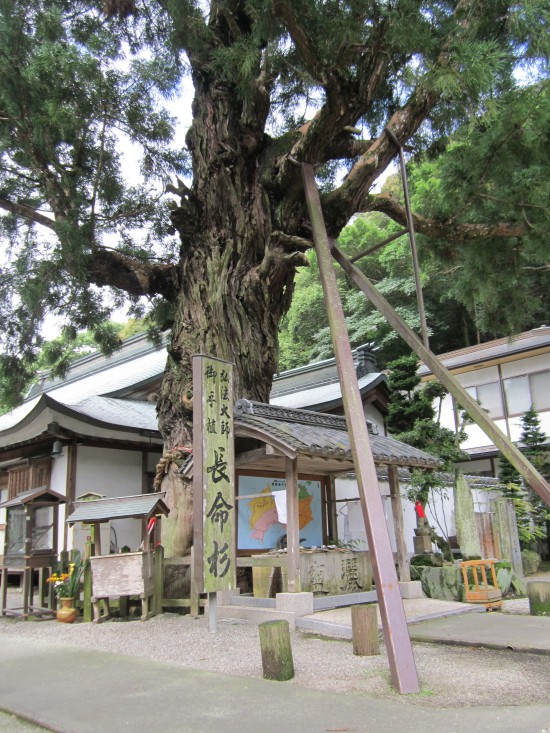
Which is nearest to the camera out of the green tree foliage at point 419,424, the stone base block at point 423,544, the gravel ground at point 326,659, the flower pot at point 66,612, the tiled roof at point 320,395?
the gravel ground at point 326,659

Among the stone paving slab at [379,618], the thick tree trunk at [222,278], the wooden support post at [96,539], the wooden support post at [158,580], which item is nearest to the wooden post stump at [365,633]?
the stone paving slab at [379,618]

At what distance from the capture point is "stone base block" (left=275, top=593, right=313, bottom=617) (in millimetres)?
7227

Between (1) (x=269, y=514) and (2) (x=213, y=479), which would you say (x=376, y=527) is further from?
(1) (x=269, y=514)

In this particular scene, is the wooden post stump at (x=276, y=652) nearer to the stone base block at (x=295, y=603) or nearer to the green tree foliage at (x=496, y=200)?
the stone base block at (x=295, y=603)

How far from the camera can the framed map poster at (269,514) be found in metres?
9.40

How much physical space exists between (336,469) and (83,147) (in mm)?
7057

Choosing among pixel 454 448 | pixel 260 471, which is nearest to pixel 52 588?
pixel 260 471

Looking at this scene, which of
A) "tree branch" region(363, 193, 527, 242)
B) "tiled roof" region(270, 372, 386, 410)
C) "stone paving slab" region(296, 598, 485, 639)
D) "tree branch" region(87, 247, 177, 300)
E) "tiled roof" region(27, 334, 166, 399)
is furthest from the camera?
"tiled roof" region(27, 334, 166, 399)

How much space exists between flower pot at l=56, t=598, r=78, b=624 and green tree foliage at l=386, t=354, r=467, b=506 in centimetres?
651

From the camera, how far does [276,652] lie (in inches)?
188

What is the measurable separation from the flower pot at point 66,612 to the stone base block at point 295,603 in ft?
9.92

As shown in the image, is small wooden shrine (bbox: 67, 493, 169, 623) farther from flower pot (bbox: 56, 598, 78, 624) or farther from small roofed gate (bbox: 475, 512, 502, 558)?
small roofed gate (bbox: 475, 512, 502, 558)

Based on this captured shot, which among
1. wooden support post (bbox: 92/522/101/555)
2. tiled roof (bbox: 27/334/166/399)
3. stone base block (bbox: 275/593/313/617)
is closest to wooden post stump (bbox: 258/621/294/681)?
stone base block (bbox: 275/593/313/617)

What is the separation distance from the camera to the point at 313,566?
830 cm
